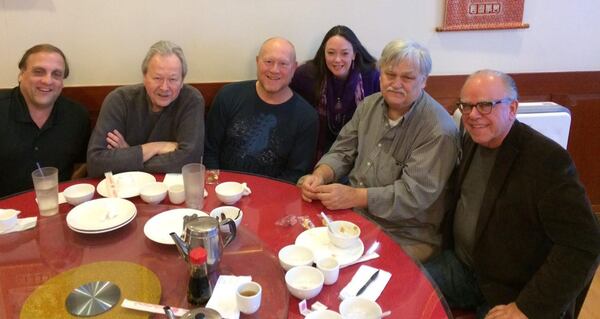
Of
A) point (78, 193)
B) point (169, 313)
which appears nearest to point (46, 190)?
point (78, 193)

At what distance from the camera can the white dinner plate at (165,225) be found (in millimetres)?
1439

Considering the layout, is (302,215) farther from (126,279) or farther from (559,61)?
(559,61)

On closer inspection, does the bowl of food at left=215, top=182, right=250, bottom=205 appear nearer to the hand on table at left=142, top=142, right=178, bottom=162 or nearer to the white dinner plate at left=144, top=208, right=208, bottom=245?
the white dinner plate at left=144, top=208, right=208, bottom=245

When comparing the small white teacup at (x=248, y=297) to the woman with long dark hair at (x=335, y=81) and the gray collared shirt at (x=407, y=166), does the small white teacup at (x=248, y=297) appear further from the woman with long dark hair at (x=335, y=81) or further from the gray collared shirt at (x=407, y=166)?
the woman with long dark hair at (x=335, y=81)

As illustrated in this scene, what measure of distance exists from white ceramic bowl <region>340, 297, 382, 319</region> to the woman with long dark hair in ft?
5.86

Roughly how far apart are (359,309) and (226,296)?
0.33 m

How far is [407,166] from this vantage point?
191cm

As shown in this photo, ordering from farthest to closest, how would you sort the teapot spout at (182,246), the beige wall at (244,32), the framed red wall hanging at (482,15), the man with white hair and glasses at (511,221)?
1. the framed red wall hanging at (482,15)
2. the beige wall at (244,32)
3. the man with white hair and glasses at (511,221)
4. the teapot spout at (182,246)

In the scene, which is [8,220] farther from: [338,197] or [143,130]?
[338,197]

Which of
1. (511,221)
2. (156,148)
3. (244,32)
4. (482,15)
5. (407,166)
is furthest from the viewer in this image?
(482,15)

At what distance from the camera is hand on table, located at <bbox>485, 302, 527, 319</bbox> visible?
→ 1.49 m

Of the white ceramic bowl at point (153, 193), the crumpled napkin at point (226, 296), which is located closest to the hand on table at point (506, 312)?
the crumpled napkin at point (226, 296)

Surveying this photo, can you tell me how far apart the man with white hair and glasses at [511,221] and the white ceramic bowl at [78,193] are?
4.39ft

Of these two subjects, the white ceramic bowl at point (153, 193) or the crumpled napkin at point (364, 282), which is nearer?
the crumpled napkin at point (364, 282)
